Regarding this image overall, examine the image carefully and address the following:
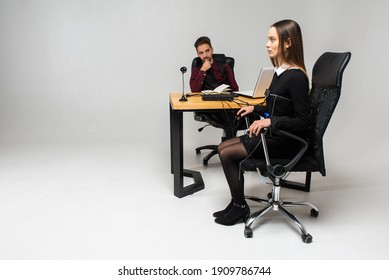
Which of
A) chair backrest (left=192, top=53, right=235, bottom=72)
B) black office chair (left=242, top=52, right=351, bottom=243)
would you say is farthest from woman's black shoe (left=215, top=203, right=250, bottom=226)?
chair backrest (left=192, top=53, right=235, bottom=72)

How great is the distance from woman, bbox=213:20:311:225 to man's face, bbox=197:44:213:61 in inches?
44.0

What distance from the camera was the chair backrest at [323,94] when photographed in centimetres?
205

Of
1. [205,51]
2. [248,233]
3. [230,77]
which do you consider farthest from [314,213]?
[205,51]

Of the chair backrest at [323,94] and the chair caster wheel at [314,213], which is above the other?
the chair backrest at [323,94]

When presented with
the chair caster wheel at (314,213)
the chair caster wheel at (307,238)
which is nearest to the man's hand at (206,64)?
the chair caster wheel at (314,213)

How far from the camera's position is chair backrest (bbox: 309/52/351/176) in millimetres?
2053

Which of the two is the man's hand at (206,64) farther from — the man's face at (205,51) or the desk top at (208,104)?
the desk top at (208,104)

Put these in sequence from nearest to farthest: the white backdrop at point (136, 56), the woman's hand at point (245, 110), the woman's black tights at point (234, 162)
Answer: the woman's black tights at point (234, 162), the woman's hand at point (245, 110), the white backdrop at point (136, 56)

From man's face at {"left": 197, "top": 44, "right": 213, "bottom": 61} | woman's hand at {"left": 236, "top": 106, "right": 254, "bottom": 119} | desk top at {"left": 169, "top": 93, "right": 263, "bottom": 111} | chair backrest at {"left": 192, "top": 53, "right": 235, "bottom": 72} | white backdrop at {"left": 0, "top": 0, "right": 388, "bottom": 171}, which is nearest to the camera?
woman's hand at {"left": 236, "top": 106, "right": 254, "bottom": 119}

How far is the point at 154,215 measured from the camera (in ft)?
8.17

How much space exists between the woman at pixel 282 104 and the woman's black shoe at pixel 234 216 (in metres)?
0.19

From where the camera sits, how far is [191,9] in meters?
4.58

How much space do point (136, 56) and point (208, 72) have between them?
5.57 feet

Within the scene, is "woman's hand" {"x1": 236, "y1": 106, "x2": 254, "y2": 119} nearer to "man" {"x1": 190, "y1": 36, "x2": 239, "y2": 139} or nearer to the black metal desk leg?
the black metal desk leg
